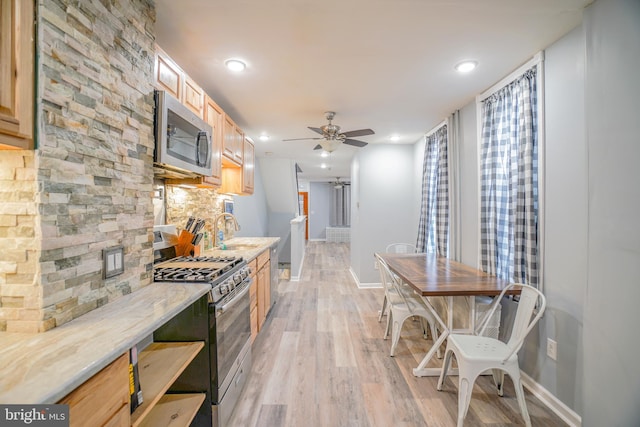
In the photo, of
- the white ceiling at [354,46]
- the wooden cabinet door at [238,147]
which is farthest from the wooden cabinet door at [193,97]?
the wooden cabinet door at [238,147]

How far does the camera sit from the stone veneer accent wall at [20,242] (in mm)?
959

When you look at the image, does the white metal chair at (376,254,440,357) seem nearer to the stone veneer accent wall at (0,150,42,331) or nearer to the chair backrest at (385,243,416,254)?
the chair backrest at (385,243,416,254)

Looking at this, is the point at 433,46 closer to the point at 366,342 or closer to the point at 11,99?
the point at 11,99

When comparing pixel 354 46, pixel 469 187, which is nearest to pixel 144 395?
pixel 354 46

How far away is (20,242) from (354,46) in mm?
2033

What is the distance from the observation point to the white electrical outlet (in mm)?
1896

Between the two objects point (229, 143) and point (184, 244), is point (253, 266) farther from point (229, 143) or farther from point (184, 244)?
point (229, 143)

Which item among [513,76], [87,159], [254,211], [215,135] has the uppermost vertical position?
[513,76]

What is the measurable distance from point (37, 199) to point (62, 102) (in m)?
0.37

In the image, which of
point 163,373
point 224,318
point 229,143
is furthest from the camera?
point 229,143

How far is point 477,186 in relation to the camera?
2.85 metres

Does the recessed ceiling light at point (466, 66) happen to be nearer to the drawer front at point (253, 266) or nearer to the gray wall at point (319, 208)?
the drawer front at point (253, 266)

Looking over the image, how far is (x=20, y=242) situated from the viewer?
96 centimetres

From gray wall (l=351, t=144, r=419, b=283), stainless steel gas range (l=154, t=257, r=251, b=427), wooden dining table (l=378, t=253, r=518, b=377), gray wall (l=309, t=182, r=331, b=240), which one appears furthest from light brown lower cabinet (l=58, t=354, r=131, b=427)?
gray wall (l=309, t=182, r=331, b=240)
